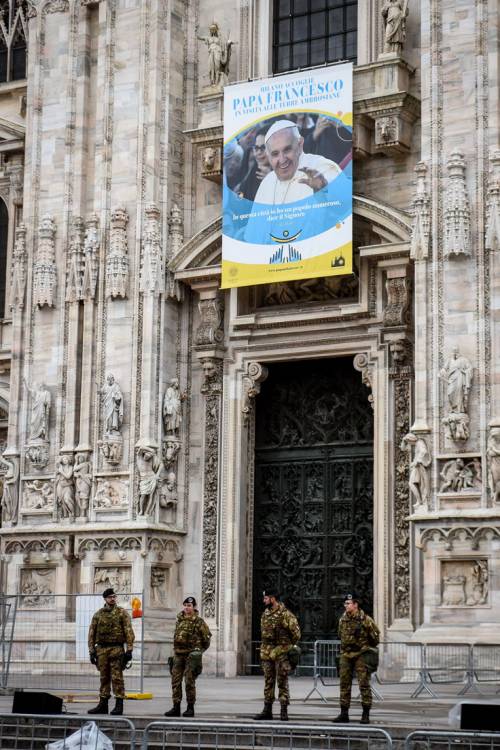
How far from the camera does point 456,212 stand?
2930 cm

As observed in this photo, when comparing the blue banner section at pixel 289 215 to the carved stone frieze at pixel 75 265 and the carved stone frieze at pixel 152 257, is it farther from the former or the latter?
the carved stone frieze at pixel 75 265

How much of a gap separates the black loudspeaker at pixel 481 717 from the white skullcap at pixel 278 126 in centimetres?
1833

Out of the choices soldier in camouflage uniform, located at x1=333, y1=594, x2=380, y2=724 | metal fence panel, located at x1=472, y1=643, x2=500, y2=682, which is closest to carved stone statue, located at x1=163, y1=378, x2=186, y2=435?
metal fence panel, located at x1=472, y1=643, x2=500, y2=682

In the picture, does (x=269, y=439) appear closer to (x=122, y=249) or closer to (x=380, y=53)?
(x=122, y=249)

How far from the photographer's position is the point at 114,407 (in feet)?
107

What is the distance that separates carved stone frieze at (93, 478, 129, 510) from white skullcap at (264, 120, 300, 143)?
786cm

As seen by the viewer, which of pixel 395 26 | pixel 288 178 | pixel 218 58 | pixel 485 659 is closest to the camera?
pixel 485 659

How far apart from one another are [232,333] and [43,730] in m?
16.7

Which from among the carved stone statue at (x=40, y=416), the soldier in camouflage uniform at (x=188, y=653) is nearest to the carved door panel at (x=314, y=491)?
the carved stone statue at (x=40, y=416)

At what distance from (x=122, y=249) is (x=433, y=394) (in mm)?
8194

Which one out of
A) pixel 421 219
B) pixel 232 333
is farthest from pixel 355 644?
pixel 232 333

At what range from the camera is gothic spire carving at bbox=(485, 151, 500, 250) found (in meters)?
28.7

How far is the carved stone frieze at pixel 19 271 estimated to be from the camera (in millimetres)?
34812

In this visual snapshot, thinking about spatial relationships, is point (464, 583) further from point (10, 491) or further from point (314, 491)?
point (10, 491)
